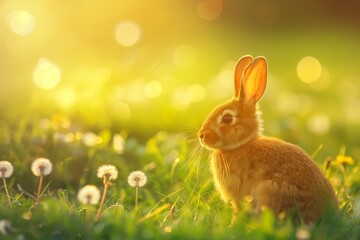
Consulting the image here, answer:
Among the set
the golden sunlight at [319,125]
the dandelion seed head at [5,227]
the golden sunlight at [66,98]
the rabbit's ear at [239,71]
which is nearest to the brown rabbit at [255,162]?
the rabbit's ear at [239,71]

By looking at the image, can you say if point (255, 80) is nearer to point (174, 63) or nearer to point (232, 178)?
point (232, 178)

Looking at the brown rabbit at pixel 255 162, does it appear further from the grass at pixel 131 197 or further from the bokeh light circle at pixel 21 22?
the bokeh light circle at pixel 21 22

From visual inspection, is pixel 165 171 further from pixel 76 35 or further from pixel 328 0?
pixel 328 0

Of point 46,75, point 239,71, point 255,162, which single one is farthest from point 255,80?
point 46,75

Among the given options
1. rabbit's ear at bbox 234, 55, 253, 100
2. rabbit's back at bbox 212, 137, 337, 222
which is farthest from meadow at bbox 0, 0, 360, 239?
rabbit's ear at bbox 234, 55, 253, 100

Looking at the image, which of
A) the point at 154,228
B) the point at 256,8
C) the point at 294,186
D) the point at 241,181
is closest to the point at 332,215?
the point at 294,186

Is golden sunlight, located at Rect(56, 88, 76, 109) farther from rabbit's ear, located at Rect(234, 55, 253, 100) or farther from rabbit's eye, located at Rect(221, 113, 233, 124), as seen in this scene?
rabbit's eye, located at Rect(221, 113, 233, 124)
